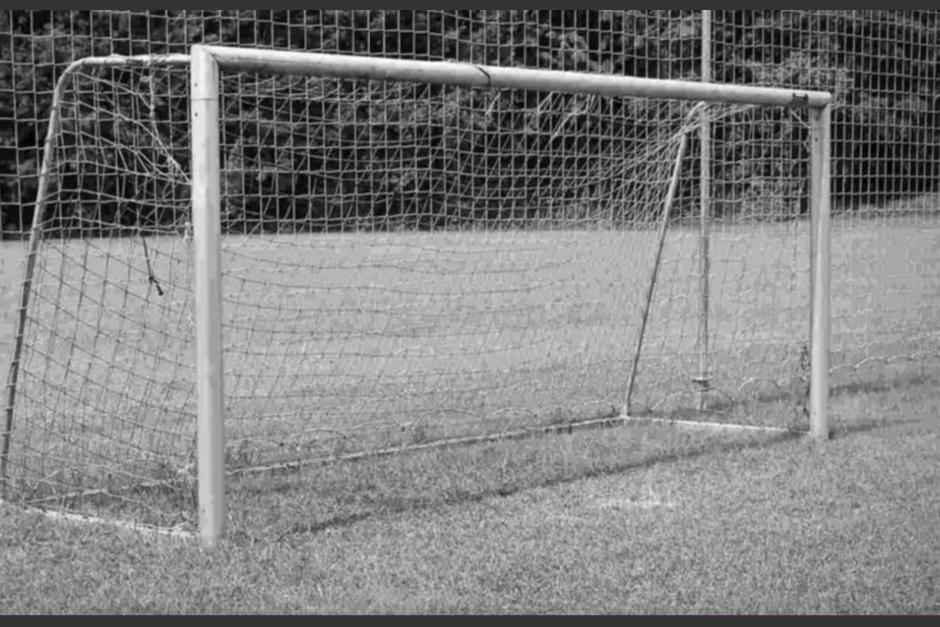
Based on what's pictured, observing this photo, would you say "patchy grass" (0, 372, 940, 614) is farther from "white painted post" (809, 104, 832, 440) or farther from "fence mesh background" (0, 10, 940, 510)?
"fence mesh background" (0, 10, 940, 510)

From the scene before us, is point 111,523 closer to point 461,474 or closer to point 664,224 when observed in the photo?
point 461,474

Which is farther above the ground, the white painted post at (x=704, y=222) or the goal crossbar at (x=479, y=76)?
the goal crossbar at (x=479, y=76)

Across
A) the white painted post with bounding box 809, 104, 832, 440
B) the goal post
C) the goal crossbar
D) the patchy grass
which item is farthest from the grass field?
the goal crossbar

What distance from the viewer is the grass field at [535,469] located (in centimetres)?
541

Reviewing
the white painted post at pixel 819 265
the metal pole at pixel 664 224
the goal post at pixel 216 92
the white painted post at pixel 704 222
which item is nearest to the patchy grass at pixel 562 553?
the goal post at pixel 216 92

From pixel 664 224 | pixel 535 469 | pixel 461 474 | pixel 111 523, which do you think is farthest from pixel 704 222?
pixel 111 523

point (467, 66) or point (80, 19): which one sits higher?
point (80, 19)

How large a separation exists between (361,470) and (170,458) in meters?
0.99

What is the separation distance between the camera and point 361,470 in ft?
25.1

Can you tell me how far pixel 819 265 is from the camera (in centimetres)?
849

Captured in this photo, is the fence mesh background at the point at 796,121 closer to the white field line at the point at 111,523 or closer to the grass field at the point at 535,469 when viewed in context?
the grass field at the point at 535,469

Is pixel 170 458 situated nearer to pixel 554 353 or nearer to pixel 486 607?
pixel 486 607

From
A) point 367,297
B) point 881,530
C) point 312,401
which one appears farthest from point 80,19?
point 881,530

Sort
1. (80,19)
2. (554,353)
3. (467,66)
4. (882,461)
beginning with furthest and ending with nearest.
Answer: (80,19) < (554,353) < (882,461) < (467,66)
